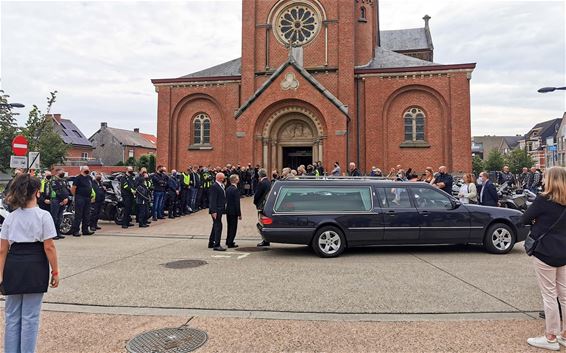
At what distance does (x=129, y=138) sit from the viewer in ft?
238

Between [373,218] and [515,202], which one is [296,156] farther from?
[373,218]

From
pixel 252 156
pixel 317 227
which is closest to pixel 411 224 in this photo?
pixel 317 227

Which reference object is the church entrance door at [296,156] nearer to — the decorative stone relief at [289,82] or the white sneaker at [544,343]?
the decorative stone relief at [289,82]

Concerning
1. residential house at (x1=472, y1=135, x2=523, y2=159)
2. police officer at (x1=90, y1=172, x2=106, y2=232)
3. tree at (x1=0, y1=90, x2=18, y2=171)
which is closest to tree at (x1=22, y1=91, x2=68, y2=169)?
tree at (x1=0, y1=90, x2=18, y2=171)

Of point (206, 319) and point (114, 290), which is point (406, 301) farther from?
point (114, 290)

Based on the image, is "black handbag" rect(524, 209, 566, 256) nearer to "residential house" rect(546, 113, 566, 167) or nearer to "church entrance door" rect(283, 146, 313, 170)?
"church entrance door" rect(283, 146, 313, 170)

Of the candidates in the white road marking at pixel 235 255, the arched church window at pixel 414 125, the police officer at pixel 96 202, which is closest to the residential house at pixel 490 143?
the arched church window at pixel 414 125

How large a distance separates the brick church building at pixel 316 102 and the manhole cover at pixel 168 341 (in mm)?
19896

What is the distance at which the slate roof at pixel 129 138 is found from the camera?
228 feet

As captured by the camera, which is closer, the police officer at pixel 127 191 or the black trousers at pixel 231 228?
the black trousers at pixel 231 228

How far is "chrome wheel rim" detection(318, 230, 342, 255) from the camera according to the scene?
8.48m

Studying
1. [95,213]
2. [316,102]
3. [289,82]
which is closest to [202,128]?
[289,82]

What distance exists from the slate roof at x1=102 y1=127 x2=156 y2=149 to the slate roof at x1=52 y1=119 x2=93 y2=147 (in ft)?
22.1

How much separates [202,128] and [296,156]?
6.94m
